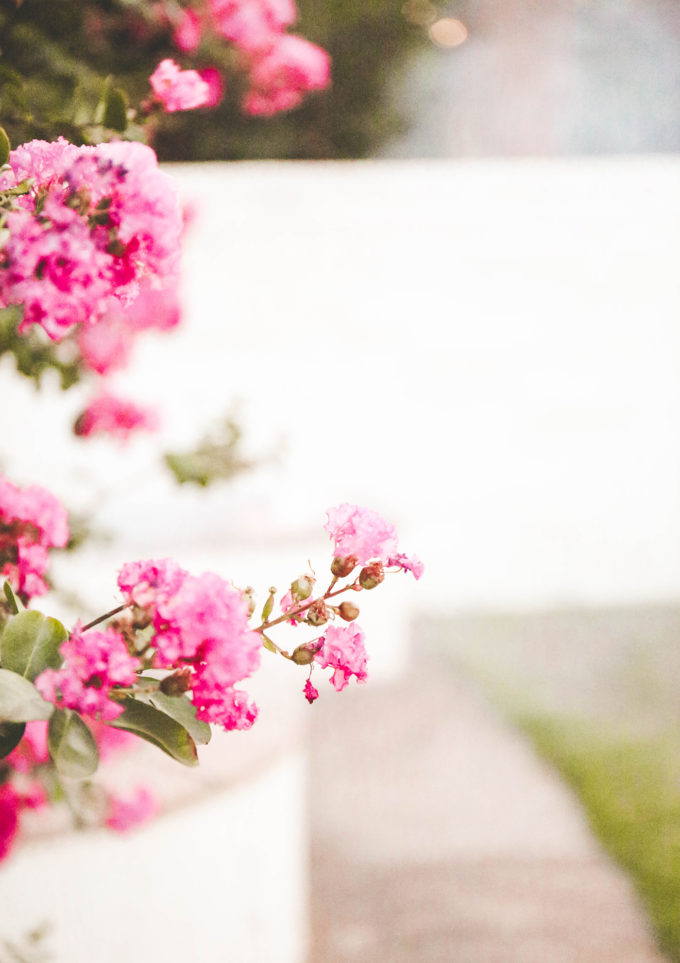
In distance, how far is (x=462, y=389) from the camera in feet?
13.1

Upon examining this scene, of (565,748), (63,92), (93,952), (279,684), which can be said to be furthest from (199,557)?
(63,92)

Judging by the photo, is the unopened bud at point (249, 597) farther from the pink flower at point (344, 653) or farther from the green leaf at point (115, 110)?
the green leaf at point (115, 110)

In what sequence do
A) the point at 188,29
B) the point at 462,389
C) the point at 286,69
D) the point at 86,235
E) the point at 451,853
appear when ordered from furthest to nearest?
the point at 462,389 → the point at 451,853 → the point at 286,69 → the point at 188,29 → the point at 86,235

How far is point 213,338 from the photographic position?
3824mm

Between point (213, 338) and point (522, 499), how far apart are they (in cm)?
174

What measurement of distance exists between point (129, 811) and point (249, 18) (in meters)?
1.31

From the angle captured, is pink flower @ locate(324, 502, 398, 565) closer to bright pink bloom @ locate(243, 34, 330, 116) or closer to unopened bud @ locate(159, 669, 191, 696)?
unopened bud @ locate(159, 669, 191, 696)

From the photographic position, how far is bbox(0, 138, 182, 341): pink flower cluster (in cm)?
52

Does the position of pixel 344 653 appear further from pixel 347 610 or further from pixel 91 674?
pixel 91 674


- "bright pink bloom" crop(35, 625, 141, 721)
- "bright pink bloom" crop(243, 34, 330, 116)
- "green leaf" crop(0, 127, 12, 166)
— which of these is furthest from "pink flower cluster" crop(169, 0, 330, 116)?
"bright pink bloom" crop(35, 625, 141, 721)

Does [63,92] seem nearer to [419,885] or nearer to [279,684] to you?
[279,684]

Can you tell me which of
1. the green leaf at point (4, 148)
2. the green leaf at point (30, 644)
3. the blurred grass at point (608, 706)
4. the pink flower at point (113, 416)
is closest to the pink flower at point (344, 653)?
the green leaf at point (30, 644)

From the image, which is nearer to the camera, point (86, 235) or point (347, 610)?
point (86, 235)

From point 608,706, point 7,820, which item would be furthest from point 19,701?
point 608,706
